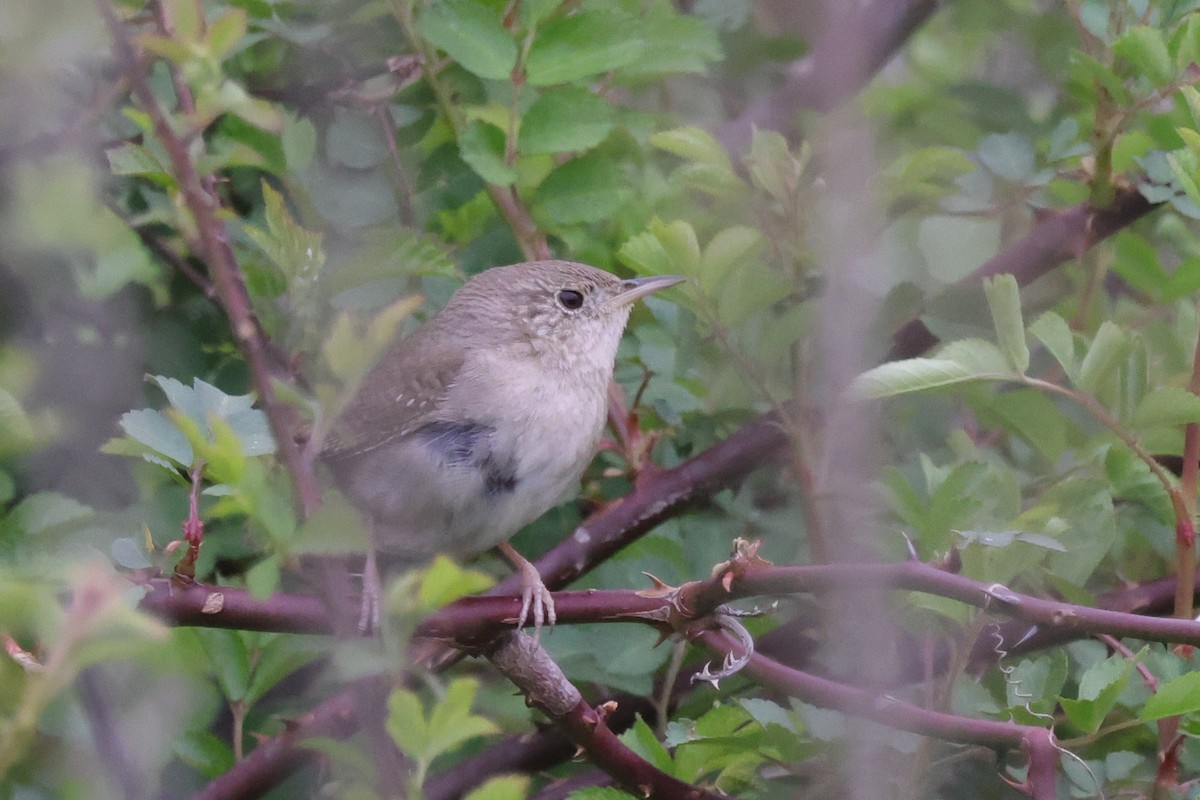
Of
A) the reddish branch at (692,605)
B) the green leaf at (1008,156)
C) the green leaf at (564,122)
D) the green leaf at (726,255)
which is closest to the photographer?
the reddish branch at (692,605)

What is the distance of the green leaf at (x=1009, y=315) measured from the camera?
1854 mm

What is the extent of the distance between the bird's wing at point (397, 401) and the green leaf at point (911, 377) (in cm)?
111

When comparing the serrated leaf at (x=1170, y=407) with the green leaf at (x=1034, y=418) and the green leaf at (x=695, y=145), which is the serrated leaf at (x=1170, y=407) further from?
the green leaf at (x=695, y=145)

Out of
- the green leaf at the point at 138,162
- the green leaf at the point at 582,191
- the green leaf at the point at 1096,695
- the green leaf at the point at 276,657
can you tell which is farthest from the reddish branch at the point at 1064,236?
the green leaf at the point at 138,162

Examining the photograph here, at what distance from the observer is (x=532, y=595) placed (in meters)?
2.20

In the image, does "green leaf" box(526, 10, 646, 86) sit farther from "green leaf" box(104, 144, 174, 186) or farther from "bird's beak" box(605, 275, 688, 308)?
"green leaf" box(104, 144, 174, 186)

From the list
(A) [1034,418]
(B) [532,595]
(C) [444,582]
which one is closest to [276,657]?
(B) [532,595]

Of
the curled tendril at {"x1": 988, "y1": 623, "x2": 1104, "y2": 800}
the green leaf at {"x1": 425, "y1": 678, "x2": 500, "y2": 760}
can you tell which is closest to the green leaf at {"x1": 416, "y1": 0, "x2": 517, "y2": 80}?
the curled tendril at {"x1": 988, "y1": 623, "x2": 1104, "y2": 800}

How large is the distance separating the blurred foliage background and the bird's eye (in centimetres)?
12

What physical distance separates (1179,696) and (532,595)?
98cm

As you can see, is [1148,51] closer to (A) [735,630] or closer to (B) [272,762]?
(A) [735,630]

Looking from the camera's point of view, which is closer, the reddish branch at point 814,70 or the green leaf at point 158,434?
the green leaf at point 158,434

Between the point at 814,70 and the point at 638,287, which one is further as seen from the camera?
the point at 638,287

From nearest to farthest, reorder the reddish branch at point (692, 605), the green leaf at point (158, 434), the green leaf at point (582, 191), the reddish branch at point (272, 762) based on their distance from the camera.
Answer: the reddish branch at point (692, 605), the green leaf at point (158, 434), the reddish branch at point (272, 762), the green leaf at point (582, 191)
